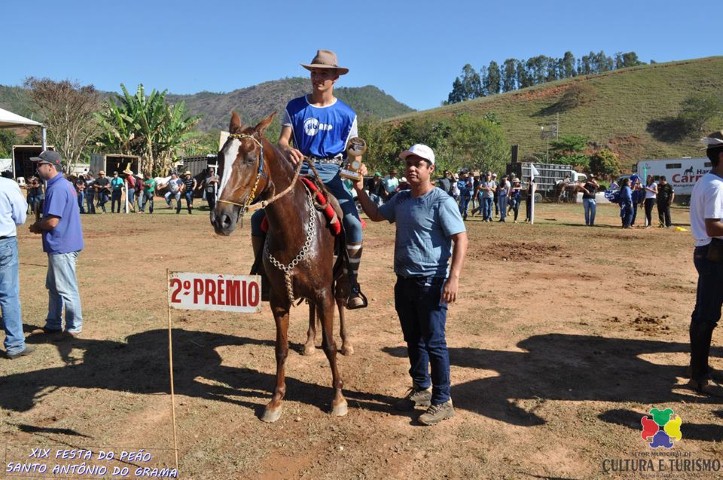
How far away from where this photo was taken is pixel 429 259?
4.31m

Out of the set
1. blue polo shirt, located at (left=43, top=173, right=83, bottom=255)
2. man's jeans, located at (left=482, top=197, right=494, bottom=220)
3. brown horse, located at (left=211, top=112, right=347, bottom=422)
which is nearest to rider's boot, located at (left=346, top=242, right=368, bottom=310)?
brown horse, located at (left=211, top=112, right=347, bottom=422)

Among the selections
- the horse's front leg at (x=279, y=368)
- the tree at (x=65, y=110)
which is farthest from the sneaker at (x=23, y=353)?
the tree at (x=65, y=110)

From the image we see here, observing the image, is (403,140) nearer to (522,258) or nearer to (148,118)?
(148,118)

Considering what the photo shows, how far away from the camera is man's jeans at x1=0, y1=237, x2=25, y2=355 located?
5.77m

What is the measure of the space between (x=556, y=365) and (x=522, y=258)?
7.22 m

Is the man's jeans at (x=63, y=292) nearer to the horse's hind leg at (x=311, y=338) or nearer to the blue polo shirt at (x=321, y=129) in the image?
the horse's hind leg at (x=311, y=338)

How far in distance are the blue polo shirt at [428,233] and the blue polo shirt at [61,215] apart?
178 inches

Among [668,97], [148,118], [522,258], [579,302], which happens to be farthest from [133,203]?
[668,97]

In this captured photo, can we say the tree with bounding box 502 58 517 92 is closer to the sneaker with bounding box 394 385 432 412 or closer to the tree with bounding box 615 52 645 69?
the tree with bounding box 615 52 645 69

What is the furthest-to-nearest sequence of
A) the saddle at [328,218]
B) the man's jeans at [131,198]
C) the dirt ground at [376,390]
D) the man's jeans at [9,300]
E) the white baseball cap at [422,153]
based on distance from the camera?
the man's jeans at [131,198], the man's jeans at [9,300], the saddle at [328,218], the white baseball cap at [422,153], the dirt ground at [376,390]

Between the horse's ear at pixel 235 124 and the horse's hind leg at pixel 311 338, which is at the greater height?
the horse's ear at pixel 235 124

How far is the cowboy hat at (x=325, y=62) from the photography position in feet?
16.2

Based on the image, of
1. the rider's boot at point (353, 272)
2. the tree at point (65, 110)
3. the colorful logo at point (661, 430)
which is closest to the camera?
the colorful logo at point (661, 430)

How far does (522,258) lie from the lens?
12.6 meters
